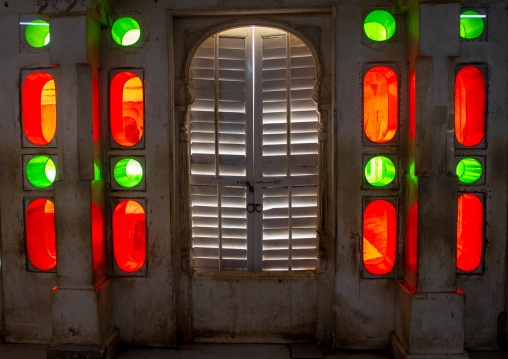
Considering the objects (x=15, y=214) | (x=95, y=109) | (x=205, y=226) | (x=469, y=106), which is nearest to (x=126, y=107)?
(x=95, y=109)

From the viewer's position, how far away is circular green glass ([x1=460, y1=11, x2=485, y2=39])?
163 inches

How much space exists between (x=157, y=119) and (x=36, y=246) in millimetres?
1881

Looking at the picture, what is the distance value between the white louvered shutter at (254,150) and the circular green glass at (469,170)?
4.70ft

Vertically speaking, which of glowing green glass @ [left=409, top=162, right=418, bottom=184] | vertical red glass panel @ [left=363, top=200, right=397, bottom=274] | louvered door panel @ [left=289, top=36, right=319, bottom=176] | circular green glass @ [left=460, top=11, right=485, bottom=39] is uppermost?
circular green glass @ [left=460, top=11, right=485, bottom=39]

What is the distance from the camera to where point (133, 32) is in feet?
14.4

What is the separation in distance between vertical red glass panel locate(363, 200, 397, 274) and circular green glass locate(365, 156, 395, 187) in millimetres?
203

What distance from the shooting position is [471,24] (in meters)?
4.16

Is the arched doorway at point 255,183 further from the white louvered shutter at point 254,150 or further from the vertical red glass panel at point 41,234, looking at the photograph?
the vertical red glass panel at point 41,234

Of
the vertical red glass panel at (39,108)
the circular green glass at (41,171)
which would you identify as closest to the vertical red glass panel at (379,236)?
the circular green glass at (41,171)

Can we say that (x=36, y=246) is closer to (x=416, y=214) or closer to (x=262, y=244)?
(x=262, y=244)

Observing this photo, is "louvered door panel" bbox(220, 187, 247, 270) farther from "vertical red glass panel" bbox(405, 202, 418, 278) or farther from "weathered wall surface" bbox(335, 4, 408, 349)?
"vertical red glass panel" bbox(405, 202, 418, 278)

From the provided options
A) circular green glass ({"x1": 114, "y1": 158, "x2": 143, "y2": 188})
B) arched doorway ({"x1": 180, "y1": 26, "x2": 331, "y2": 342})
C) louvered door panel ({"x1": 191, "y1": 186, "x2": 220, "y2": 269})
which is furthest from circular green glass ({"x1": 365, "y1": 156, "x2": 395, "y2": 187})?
circular green glass ({"x1": 114, "y1": 158, "x2": 143, "y2": 188})

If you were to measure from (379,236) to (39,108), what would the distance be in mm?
3795

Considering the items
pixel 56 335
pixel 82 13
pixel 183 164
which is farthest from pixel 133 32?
pixel 56 335
